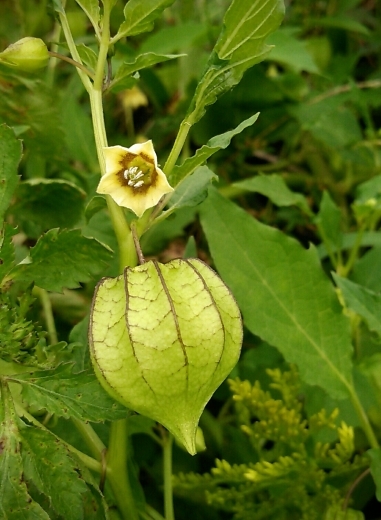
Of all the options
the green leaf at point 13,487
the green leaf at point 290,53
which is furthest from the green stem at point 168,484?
the green leaf at point 290,53

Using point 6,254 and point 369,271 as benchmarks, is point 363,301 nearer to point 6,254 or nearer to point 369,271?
point 369,271

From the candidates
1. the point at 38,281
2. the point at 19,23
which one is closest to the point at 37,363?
the point at 38,281

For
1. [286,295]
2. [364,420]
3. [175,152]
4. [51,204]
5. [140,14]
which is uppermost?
[140,14]

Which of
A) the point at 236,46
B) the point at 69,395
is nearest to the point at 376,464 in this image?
the point at 69,395

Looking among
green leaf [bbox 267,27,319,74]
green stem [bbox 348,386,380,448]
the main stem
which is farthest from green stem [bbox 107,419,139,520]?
green leaf [bbox 267,27,319,74]

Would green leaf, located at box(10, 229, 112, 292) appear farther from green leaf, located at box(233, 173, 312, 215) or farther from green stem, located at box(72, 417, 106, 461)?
green leaf, located at box(233, 173, 312, 215)
